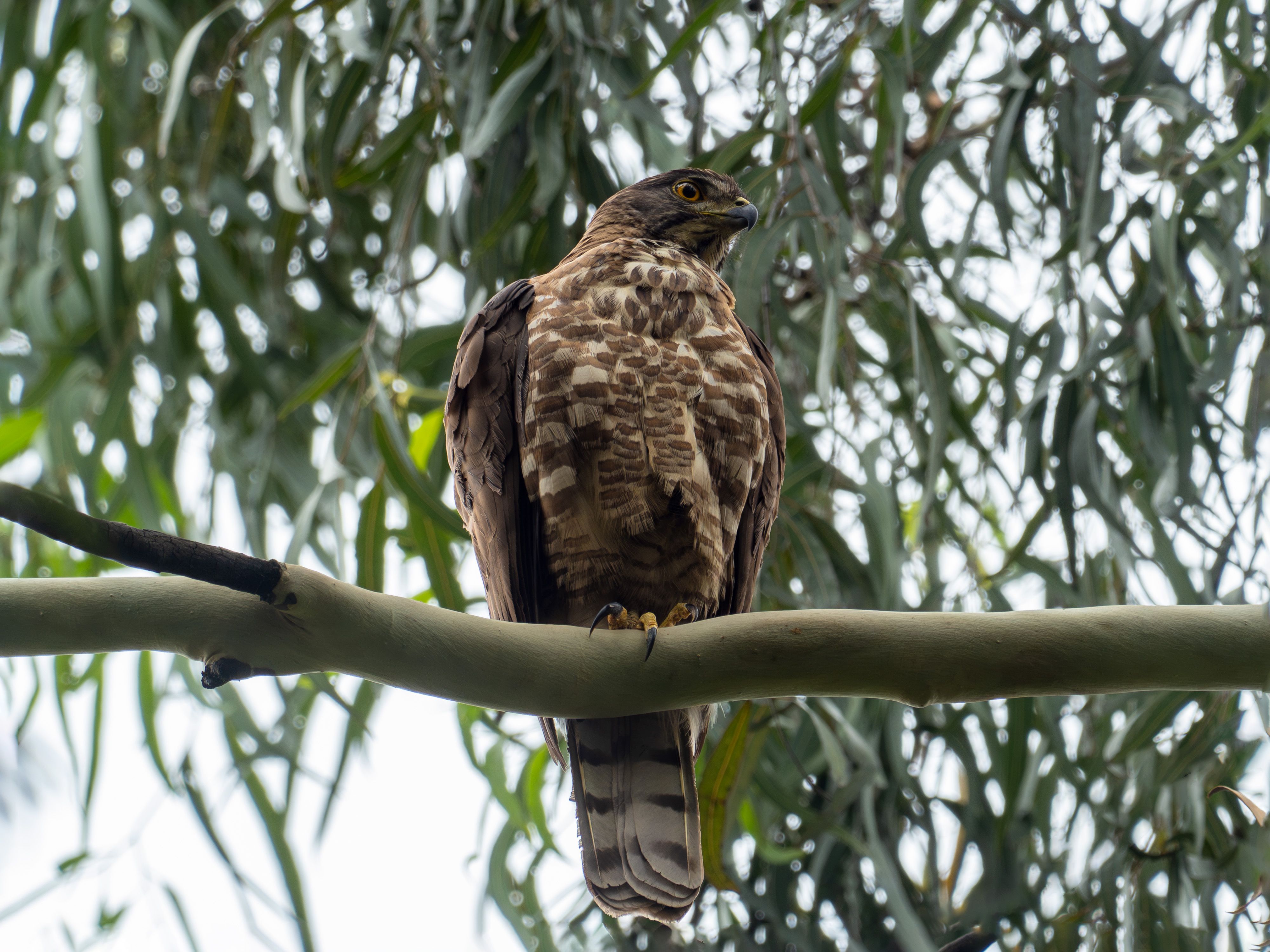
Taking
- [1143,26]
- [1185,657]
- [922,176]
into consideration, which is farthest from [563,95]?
[1185,657]

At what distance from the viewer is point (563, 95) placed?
97.9 inches

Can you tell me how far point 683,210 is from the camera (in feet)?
8.29

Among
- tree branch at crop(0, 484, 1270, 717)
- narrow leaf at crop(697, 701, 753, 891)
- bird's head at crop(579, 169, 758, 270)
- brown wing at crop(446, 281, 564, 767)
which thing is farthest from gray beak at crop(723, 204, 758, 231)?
tree branch at crop(0, 484, 1270, 717)

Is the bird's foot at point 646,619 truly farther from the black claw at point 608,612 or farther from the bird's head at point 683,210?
the bird's head at point 683,210

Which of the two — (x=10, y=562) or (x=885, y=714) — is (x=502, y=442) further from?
(x=10, y=562)

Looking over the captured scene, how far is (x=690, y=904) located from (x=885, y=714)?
94 centimetres

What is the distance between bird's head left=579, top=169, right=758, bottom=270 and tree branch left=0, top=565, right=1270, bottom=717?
134 cm

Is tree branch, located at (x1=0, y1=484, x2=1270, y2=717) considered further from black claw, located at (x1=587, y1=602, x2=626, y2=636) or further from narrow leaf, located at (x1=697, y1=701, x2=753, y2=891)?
narrow leaf, located at (x1=697, y1=701, x2=753, y2=891)

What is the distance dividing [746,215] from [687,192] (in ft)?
0.50

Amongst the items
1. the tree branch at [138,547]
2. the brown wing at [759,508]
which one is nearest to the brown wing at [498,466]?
the brown wing at [759,508]

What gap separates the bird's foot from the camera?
4.56ft

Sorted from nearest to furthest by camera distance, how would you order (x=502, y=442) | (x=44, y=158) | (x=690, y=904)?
1. (x=690, y=904)
2. (x=502, y=442)
3. (x=44, y=158)

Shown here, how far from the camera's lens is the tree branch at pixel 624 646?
1139mm

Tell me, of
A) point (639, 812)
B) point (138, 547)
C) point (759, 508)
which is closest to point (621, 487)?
point (759, 508)
